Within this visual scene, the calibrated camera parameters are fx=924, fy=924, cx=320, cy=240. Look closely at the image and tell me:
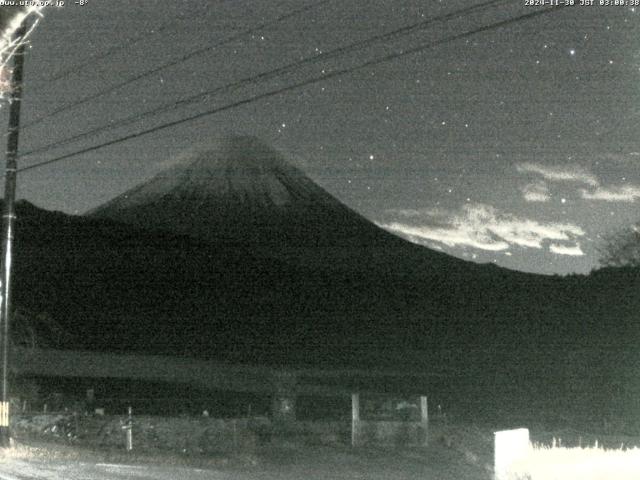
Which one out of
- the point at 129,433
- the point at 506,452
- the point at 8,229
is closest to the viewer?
the point at 506,452

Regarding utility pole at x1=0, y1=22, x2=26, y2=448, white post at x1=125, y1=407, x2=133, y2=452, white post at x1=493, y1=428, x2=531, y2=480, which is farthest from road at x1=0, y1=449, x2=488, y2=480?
white post at x1=125, y1=407, x2=133, y2=452

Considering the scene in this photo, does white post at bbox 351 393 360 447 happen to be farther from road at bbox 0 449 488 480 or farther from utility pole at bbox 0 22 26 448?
utility pole at bbox 0 22 26 448

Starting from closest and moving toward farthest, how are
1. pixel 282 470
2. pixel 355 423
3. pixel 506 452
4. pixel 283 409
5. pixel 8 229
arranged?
pixel 506 452 → pixel 282 470 → pixel 8 229 → pixel 355 423 → pixel 283 409

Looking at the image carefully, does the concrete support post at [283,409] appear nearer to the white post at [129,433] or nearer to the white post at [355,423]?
the white post at [355,423]

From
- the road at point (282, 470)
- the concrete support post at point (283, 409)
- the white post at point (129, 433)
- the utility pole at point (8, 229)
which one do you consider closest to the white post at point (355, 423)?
the road at point (282, 470)

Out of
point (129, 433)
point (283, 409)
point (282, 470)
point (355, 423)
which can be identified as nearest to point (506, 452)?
point (282, 470)

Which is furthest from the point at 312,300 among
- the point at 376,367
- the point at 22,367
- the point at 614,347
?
the point at 22,367

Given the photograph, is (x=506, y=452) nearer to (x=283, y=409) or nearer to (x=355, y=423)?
(x=355, y=423)
